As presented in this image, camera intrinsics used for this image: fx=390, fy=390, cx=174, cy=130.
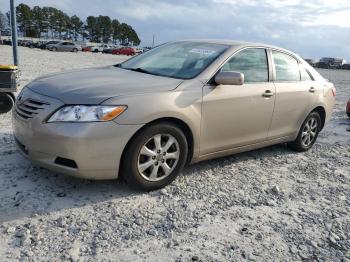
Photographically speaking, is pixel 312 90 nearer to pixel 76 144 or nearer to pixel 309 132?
pixel 309 132

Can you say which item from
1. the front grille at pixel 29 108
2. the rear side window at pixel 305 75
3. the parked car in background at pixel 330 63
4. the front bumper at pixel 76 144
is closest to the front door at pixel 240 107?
the rear side window at pixel 305 75

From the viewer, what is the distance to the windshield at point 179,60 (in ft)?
14.8

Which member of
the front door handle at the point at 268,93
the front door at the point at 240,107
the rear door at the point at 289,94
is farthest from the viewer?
the rear door at the point at 289,94

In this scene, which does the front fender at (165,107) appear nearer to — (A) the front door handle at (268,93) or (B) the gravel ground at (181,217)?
(B) the gravel ground at (181,217)

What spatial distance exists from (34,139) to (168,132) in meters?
1.31

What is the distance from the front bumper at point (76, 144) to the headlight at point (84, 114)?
46 mm

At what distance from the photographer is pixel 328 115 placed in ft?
21.1

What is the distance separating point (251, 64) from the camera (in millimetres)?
4969

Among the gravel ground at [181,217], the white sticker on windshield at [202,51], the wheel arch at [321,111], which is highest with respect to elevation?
the white sticker on windshield at [202,51]

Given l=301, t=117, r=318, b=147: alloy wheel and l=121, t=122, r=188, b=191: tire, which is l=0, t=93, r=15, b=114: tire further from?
l=301, t=117, r=318, b=147: alloy wheel

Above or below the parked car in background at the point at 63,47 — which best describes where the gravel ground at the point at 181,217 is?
above

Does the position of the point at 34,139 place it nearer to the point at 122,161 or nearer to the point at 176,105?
the point at 122,161

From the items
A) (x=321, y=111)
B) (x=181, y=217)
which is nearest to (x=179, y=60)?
(x=181, y=217)

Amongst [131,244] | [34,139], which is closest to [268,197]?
[131,244]
